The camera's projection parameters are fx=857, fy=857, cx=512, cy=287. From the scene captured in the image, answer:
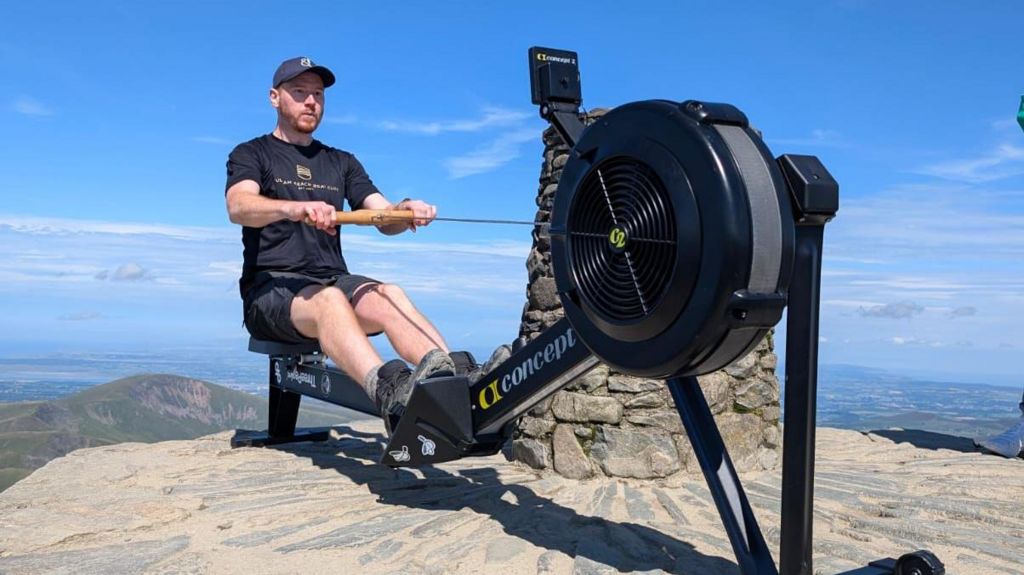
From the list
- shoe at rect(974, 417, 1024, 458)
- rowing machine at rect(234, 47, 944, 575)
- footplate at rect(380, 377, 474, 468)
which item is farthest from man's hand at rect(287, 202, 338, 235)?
shoe at rect(974, 417, 1024, 458)

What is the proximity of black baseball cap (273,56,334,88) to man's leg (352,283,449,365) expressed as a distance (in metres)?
1.29

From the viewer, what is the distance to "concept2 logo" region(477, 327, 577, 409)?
3.05 metres

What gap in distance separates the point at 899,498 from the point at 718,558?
1.67 meters

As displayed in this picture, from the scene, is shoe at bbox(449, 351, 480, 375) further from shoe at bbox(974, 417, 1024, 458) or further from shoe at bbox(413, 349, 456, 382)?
shoe at bbox(974, 417, 1024, 458)

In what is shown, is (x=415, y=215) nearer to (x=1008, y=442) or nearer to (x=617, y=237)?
(x=617, y=237)

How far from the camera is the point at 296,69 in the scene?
4.69 m

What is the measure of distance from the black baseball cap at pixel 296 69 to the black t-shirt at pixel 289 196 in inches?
13.9

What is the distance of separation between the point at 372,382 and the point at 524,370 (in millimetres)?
835

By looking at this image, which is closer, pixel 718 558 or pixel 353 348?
pixel 718 558

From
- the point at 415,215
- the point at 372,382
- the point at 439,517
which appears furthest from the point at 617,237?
the point at 439,517

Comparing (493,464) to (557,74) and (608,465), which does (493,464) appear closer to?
(608,465)

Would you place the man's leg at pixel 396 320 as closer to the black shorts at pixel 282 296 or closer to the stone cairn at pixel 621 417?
the black shorts at pixel 282 296

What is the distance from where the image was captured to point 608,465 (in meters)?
4.62

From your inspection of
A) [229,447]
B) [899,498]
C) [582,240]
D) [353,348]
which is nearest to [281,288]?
[353,348]
